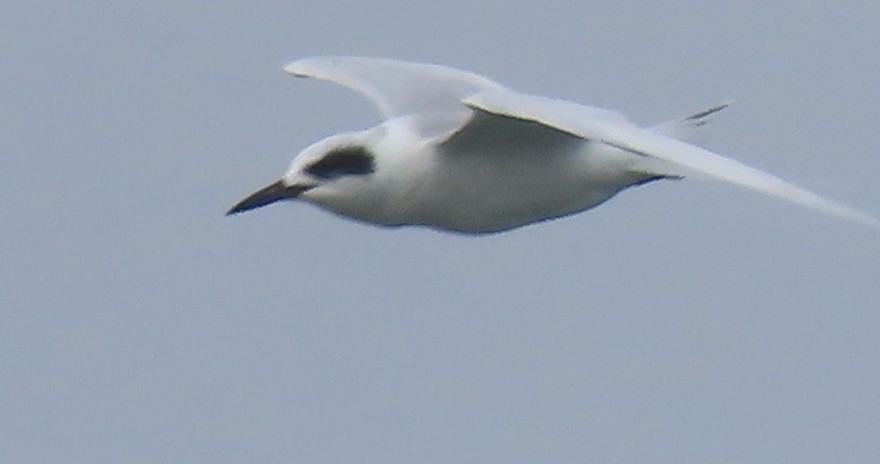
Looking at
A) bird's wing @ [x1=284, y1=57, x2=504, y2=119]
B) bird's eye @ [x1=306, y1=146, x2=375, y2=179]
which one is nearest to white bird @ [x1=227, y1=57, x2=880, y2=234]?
bird's eye @ [x1=306, y1=146, x2=375, y2=179]

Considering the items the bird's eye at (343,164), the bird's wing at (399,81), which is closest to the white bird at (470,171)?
the bird's eye at (343,164)

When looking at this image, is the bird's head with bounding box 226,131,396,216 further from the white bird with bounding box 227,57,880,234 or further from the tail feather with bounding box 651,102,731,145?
the tail feather with bounding box 651,102,731,145

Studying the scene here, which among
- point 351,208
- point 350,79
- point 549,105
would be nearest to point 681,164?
point 549,105

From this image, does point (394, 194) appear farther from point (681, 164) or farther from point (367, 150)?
point (681, 164)

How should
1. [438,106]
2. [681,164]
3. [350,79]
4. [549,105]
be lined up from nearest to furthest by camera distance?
[681,164] < [549,105] < [438,106] < [350,79]

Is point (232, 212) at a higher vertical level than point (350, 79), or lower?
lower

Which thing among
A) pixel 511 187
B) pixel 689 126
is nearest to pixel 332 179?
pixel 511 187
